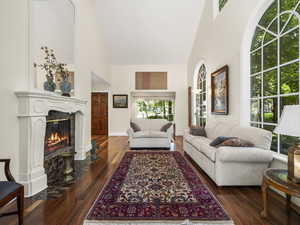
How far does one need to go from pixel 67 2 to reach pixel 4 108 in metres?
2.91

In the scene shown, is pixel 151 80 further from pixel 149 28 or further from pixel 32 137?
pixel 32 137

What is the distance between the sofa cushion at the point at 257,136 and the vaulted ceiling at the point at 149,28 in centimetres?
438

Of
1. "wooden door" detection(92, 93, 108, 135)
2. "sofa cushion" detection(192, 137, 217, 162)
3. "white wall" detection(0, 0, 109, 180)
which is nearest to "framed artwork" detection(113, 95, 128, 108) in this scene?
"wooden door" detection(92, 93, 108, 135)

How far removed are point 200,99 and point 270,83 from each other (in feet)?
10.9

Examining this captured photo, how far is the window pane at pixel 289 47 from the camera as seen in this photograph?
2213mm

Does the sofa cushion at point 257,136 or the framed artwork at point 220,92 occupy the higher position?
the framed artwork at point 220,92

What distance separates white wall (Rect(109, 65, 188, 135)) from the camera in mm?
7465

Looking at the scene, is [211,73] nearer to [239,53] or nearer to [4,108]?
[239,53]

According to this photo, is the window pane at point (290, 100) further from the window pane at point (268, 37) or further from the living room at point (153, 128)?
the window pane at point (268, 37)

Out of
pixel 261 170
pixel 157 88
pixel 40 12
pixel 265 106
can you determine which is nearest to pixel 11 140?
pixel 40 12

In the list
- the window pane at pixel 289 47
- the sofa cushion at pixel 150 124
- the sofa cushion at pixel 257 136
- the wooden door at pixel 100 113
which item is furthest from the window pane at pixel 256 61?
the wooden door at pixel 100 113

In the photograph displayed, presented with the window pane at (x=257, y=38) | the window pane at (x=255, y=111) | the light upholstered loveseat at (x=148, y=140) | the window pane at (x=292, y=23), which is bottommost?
the light upholstered loveseat at (x=148, y=140)

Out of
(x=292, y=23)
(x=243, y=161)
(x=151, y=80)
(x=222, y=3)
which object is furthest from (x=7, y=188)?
(x=151, y=80)

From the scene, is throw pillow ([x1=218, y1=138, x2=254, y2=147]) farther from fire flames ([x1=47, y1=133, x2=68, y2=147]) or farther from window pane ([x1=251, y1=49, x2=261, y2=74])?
fire flames ([x1=47, y1=133, x2=68, y2=147])
